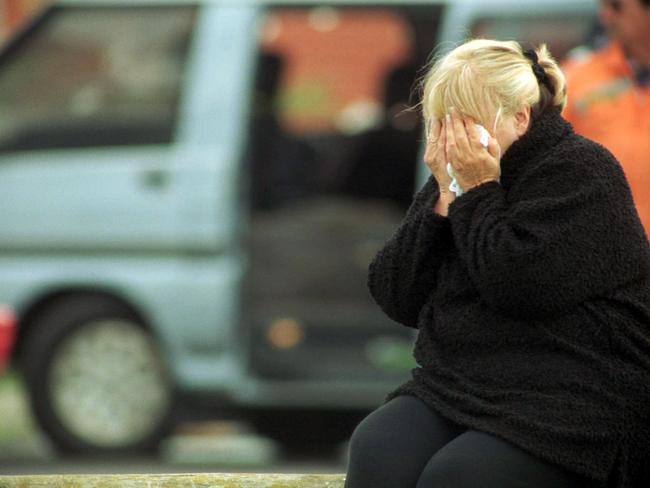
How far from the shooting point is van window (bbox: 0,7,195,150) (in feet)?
21.7

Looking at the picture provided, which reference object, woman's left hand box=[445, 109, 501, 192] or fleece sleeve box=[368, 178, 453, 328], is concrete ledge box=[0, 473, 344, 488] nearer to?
fleece sleeve box=[368, 178, 453, 328]

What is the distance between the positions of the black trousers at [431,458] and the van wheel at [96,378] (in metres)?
3.79

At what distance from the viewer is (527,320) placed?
2.81 meters

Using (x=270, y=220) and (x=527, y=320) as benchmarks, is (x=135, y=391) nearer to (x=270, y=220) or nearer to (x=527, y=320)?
(x=270, y=220)

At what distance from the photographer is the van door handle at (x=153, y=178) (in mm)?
6441

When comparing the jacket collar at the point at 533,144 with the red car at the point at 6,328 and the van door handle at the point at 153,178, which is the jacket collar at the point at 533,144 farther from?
the red car at the point at 6,328

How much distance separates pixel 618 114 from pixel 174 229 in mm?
2848

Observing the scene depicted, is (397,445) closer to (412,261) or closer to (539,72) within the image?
(412,261)

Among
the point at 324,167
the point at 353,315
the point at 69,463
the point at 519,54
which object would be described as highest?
the point at 519,54

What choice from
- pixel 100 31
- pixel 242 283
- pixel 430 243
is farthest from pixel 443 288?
pixel 100 31

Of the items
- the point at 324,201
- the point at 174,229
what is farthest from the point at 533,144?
the point at 324,201

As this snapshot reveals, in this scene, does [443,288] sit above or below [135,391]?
above

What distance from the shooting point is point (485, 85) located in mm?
2895

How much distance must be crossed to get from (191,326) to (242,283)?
27 cm
